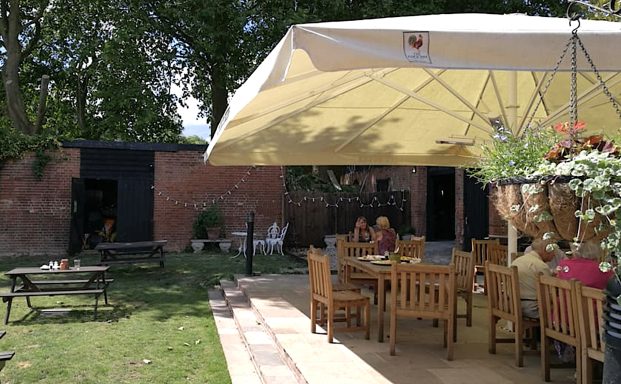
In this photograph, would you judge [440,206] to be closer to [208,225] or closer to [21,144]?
[208,225]

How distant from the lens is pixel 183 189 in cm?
1598

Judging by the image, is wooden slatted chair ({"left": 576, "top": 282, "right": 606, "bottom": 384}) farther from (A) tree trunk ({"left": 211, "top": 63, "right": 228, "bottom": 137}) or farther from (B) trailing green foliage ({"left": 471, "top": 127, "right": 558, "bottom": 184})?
(A) tree trunk ({"left": 211, "top": 63, "right": 228, "bottom": 137})

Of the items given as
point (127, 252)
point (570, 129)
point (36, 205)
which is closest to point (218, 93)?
point (36, 205)

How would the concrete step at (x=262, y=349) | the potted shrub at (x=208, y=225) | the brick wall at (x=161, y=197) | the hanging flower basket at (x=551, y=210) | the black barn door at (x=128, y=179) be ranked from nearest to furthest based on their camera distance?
1. the hanging flower basket at (x=551, y=210)
2. the concrete step at (x=262, y=349)
3. the brick wall at (x=161, y=197)
4. the black barn door at (x=128, y=179)
5. the potted shrub at (x=208, y=225)

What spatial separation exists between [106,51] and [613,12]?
667 inches

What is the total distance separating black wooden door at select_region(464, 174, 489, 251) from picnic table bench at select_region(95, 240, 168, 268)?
291 inches

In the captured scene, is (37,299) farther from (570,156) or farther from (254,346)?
(570,156)

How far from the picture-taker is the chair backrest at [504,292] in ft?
14.4

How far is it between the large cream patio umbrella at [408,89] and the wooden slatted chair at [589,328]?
117cm

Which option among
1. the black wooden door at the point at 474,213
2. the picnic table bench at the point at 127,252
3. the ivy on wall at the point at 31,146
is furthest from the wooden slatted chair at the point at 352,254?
the ivy on wall at the point at 31,146

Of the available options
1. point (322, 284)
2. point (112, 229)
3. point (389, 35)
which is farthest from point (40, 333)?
point (112, 229)

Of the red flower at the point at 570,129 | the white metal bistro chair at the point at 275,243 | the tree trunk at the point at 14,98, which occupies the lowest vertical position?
the white metal bistro chair at the point at 275,243

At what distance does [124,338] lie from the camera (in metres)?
6.25

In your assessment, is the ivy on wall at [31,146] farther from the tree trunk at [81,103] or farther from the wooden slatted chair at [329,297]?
the wooden slatted chair at [329,297]
